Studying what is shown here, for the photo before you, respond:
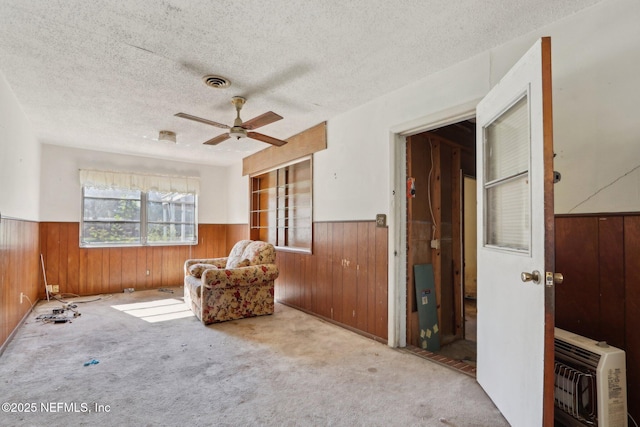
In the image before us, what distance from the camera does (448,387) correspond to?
2301mm

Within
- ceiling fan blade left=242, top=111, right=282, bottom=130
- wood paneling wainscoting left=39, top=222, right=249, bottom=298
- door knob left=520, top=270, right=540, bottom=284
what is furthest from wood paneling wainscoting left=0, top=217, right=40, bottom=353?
door knob left=520, top=270, right=540, bottom=284

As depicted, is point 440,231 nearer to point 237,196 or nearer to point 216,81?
point 216,81

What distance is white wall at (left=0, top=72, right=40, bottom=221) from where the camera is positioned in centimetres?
288

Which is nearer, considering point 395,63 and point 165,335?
point 395,63

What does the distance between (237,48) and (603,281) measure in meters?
2.80

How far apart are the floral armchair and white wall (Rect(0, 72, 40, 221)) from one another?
1.91 m

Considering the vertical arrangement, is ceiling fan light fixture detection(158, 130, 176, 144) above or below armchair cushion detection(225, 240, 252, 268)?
above

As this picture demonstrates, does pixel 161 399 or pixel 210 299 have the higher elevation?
pixel 210 299

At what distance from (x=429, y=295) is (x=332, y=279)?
110cm

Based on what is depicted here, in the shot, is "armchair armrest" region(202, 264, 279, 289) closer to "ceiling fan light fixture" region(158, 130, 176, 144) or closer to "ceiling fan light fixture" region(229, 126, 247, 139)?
"ceiling fan light fixture" region(229, 126, 247, 139)

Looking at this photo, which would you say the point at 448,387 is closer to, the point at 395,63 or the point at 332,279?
the point at 332,279

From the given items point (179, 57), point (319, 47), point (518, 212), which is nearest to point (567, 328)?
point (518, 212)

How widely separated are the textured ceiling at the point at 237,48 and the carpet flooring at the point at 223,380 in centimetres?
244

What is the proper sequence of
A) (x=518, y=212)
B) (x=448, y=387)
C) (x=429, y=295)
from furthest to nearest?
(x=429, y=295), (x=448, y=387), (x=518, y=212)
